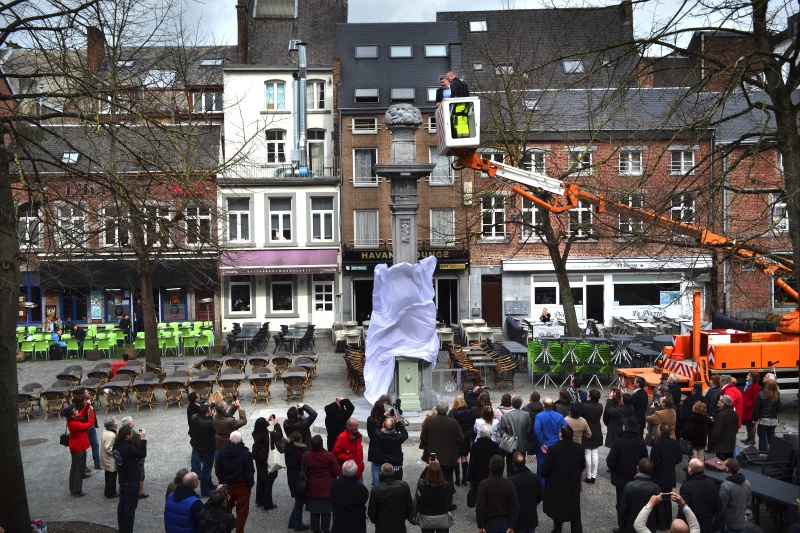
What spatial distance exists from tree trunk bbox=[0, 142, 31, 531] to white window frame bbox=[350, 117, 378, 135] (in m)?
23.0

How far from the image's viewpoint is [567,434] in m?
9.80

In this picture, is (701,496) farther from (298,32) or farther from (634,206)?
(298,32)

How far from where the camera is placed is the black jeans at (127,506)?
10.5 metres

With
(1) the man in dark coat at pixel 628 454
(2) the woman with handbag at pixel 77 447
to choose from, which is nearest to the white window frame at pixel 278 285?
(2) the woman with handbag at pixel 77 447

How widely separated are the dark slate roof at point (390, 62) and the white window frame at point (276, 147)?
130 inches

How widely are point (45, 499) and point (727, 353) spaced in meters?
13.3

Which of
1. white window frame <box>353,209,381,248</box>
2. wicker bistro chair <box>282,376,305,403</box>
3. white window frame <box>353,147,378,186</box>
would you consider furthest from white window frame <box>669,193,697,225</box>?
white window frame <box>353,147,378,186</box>

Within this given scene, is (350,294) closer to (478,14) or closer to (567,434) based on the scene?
(478,14)

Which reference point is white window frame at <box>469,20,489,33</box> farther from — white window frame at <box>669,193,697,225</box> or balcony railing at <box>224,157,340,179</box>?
white window frame at <box>669,193,697,225</box>

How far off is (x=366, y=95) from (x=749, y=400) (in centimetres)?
2150

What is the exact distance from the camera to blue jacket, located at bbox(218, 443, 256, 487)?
10133 millimetres

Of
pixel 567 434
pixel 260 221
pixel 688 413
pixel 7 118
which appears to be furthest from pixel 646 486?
pixel 260 221

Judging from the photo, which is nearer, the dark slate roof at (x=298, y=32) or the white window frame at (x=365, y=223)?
the white window frame at (x=365, y=223)

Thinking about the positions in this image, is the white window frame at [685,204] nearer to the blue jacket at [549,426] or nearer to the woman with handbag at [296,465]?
the blue jacket at [549,426]
